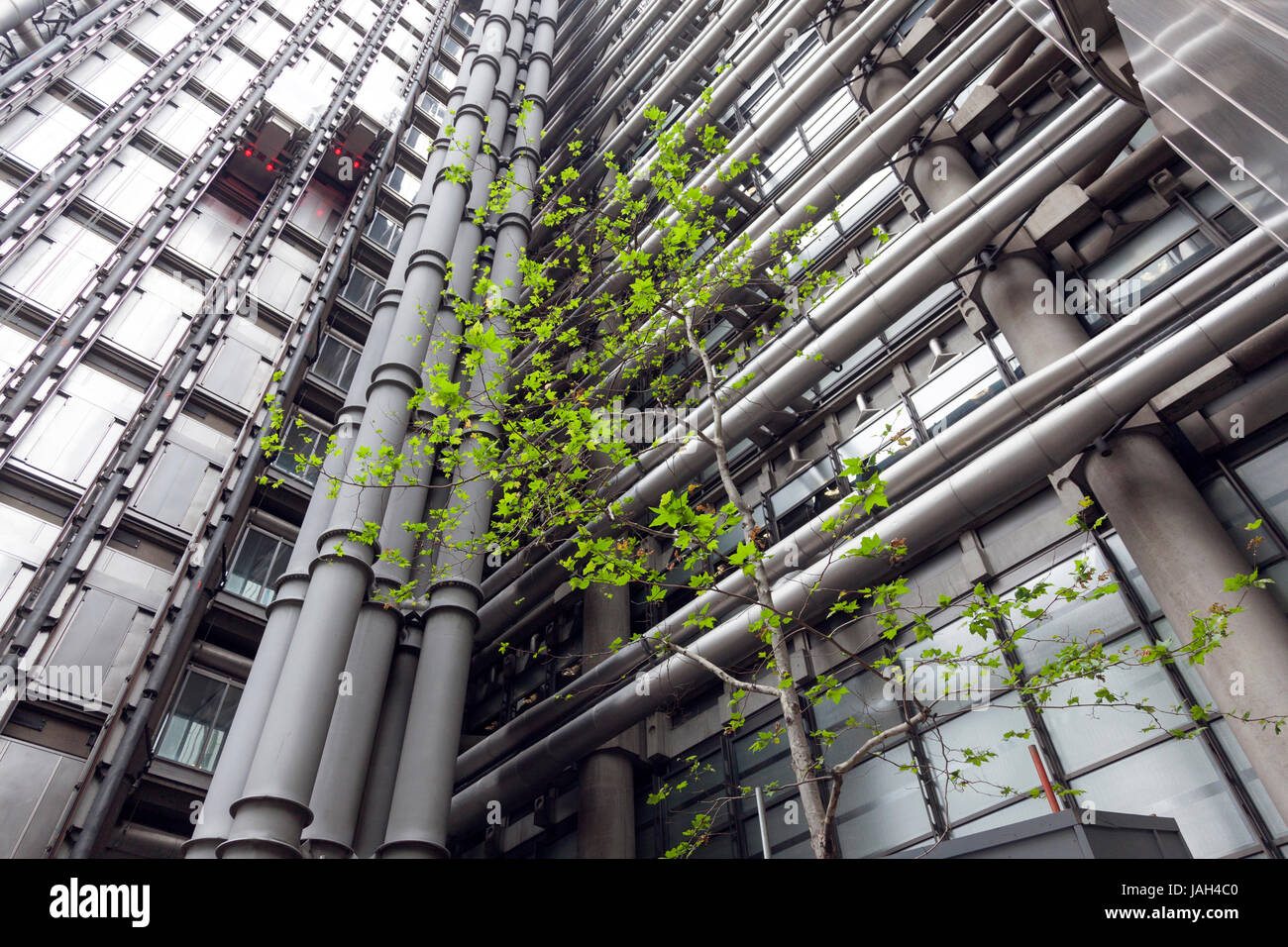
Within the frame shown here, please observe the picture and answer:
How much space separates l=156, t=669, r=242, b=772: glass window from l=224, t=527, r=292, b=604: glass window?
9.19 ft

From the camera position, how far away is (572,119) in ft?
124

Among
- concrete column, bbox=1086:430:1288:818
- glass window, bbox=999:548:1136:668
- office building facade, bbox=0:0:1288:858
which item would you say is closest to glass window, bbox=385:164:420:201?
office building facade, bbox=0:0:1288:858

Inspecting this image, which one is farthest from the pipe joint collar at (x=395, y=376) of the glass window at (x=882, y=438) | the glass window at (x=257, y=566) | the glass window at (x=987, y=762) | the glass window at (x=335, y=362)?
the glass window at (x=987, y=762)

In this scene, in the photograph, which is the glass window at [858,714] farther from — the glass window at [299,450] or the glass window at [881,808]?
the glass window at [299,450]

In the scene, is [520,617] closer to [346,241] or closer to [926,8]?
[346,241]

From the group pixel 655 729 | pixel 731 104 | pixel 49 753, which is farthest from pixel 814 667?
pixel 731 104

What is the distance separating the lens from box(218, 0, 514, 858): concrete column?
41.6ft

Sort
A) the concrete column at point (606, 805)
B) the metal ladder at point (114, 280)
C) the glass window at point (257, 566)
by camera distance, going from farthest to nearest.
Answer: the glass window at point (257, 566) < the metal ladder at point (114, 280) < the concrete column at point (606, 805)

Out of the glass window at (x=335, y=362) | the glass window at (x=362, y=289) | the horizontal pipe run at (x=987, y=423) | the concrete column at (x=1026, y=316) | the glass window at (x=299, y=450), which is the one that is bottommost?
the horizontal pipe run at (x=987, y=423)

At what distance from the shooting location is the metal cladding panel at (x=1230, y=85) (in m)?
3.74

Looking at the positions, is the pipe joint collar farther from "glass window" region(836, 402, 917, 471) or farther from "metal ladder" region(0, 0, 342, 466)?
"glass window" region(836, 402, 917, 471)

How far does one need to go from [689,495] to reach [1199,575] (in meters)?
12.6

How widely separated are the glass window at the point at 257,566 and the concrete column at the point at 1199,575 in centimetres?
2271

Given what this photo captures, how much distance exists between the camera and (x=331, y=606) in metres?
15.3
